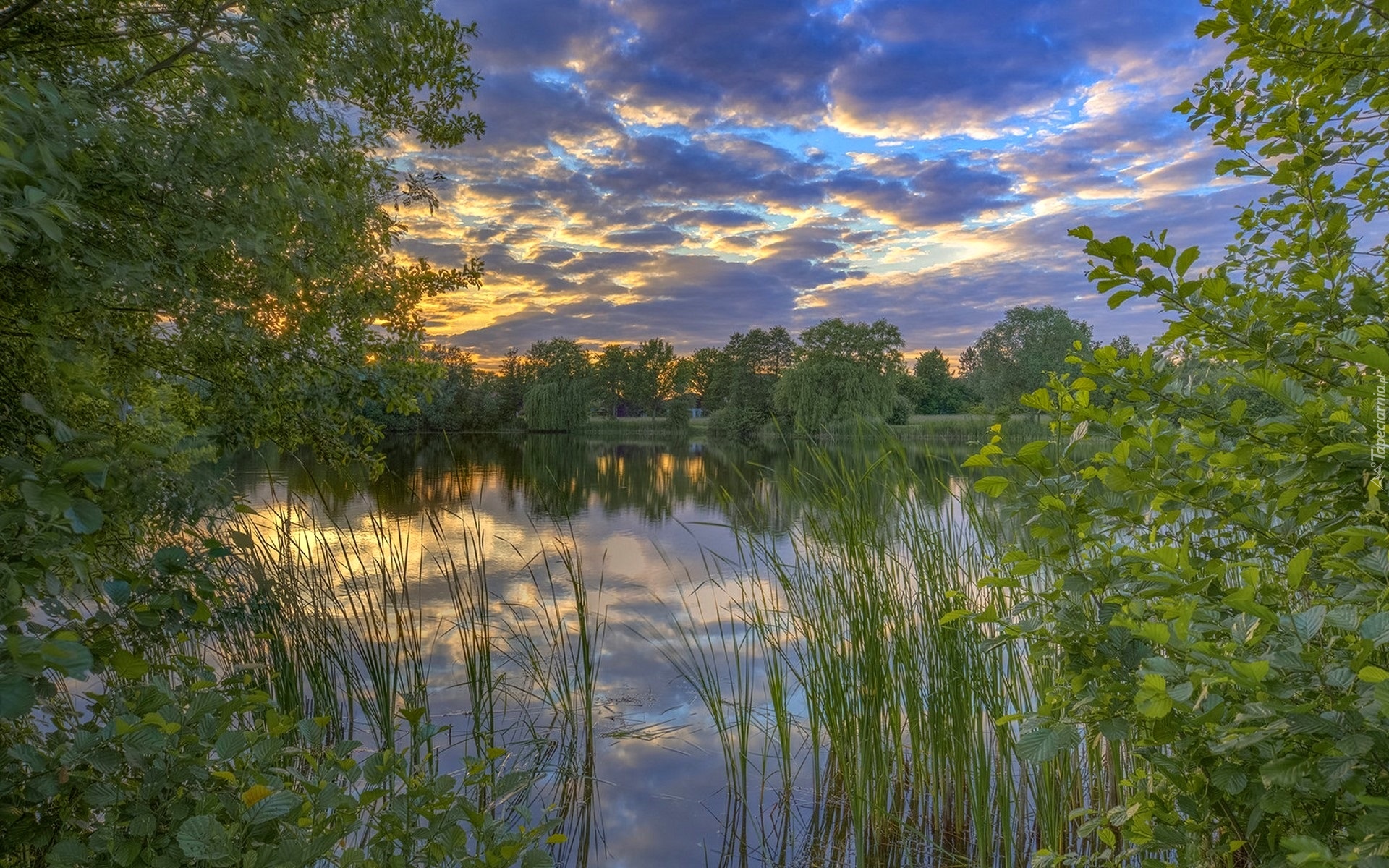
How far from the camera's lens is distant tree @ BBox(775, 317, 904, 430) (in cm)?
3144

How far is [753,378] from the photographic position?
5162 centimetres

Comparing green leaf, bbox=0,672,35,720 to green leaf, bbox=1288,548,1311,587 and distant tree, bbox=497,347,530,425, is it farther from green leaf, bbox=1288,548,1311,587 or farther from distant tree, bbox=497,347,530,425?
distant tree, bbox=497,347,530,425

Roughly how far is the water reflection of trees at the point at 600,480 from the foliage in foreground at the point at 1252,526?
65.1 inches

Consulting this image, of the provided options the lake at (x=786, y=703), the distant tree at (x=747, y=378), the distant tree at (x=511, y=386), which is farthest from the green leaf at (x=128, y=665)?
the distant tree at (x=511, y=386)

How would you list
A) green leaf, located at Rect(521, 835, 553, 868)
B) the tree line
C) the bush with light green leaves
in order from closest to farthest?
the bush with light green leaves → green leaf, located at Rect(521, 835, 553, 868) → the tree line

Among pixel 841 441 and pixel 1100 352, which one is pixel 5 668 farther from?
pixel 841 441

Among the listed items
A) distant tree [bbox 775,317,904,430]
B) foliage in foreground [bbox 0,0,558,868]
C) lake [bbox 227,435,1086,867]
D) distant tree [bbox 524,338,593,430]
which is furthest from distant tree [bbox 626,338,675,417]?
foliage in foreground [bbox 0,0,558,868]

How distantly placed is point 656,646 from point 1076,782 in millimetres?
3378

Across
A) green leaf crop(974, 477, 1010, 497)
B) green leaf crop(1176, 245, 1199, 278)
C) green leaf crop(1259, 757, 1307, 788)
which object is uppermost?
green leaf crop(1176, 245, 1199, 278)

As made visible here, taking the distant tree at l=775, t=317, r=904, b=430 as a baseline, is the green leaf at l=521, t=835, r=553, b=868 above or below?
below

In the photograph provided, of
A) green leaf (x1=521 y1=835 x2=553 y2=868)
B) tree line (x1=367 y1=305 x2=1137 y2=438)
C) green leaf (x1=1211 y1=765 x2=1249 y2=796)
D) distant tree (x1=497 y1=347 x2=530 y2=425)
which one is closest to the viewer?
green leaf (x1=1211 y1=765 x2=1249 y2=796)

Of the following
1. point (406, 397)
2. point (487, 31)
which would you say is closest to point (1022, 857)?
point (406, 397)

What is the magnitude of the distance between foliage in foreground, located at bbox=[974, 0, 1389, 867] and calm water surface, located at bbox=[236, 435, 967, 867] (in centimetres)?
170

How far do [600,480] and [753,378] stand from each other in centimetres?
3376
